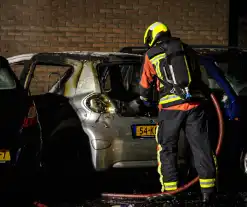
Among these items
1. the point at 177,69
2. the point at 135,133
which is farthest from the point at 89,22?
the point at 177,69

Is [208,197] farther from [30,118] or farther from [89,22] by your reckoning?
[89,22]

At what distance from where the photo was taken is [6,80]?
166 inches

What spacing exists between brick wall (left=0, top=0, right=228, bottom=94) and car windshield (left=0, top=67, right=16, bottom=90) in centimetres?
497

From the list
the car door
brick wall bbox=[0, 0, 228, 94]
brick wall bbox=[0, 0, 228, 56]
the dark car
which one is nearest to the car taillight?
the dark car

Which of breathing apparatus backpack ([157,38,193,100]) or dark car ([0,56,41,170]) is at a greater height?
breathing apparatus backpack ([157,38,193,100])

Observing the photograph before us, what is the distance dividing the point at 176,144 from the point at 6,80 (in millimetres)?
1778

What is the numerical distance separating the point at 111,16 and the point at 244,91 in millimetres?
4825

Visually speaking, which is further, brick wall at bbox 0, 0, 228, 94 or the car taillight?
brick wall at bbox 0, 0, 228, 94

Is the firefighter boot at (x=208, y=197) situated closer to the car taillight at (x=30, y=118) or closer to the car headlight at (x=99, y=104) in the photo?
the car headlight at (x=99, y=104)

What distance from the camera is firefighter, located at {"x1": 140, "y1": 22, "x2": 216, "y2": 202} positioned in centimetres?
445

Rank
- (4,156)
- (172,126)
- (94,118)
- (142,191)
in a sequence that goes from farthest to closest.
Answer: (142,191)
(94,118)
(172,126)
(4,156)

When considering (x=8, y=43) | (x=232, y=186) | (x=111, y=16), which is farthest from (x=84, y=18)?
(x=232, y=186)

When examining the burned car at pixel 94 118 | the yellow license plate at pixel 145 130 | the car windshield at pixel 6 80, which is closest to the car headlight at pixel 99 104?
the burned car at pixel 94 118

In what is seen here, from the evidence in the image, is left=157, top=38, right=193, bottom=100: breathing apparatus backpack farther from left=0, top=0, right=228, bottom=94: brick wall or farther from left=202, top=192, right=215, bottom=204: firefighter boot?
left=0, top=0, right=228, bottom=94: brick wall
